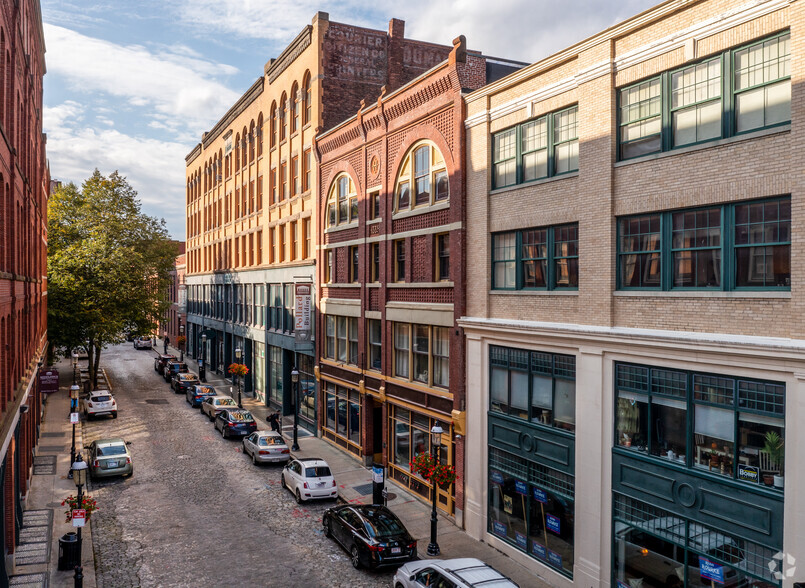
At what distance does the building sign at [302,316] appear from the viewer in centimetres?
3259

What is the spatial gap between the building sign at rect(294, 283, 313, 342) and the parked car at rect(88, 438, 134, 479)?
10138mm

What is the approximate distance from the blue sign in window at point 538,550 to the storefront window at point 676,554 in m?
2.61

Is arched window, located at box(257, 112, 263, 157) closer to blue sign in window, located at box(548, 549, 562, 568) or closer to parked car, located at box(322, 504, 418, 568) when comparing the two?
parked car, located at box(322, 504, 418, 568)

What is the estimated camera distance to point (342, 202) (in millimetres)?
30328

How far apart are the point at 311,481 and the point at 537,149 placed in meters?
14.0

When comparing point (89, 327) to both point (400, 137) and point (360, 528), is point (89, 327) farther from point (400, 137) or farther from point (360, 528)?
point (360, 528)

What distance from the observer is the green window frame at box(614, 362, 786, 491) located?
1208 cm

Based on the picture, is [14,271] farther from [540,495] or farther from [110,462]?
[540,495]

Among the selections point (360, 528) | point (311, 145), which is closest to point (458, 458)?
point (360, 528)

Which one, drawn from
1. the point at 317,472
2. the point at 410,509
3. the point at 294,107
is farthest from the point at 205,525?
the point at 294,107

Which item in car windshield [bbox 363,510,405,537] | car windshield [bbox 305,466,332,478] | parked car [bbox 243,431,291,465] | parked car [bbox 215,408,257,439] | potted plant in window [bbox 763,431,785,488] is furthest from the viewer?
parked car [bbox 215,408,257,439]

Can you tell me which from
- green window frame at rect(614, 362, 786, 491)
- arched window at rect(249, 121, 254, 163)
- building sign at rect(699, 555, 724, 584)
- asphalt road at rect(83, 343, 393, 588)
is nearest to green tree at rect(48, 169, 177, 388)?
arched window at rect(249, 121, 254, 163)

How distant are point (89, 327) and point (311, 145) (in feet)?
77.0

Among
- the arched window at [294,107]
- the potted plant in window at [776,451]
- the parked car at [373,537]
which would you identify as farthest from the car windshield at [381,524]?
the arched window at [294,107]
